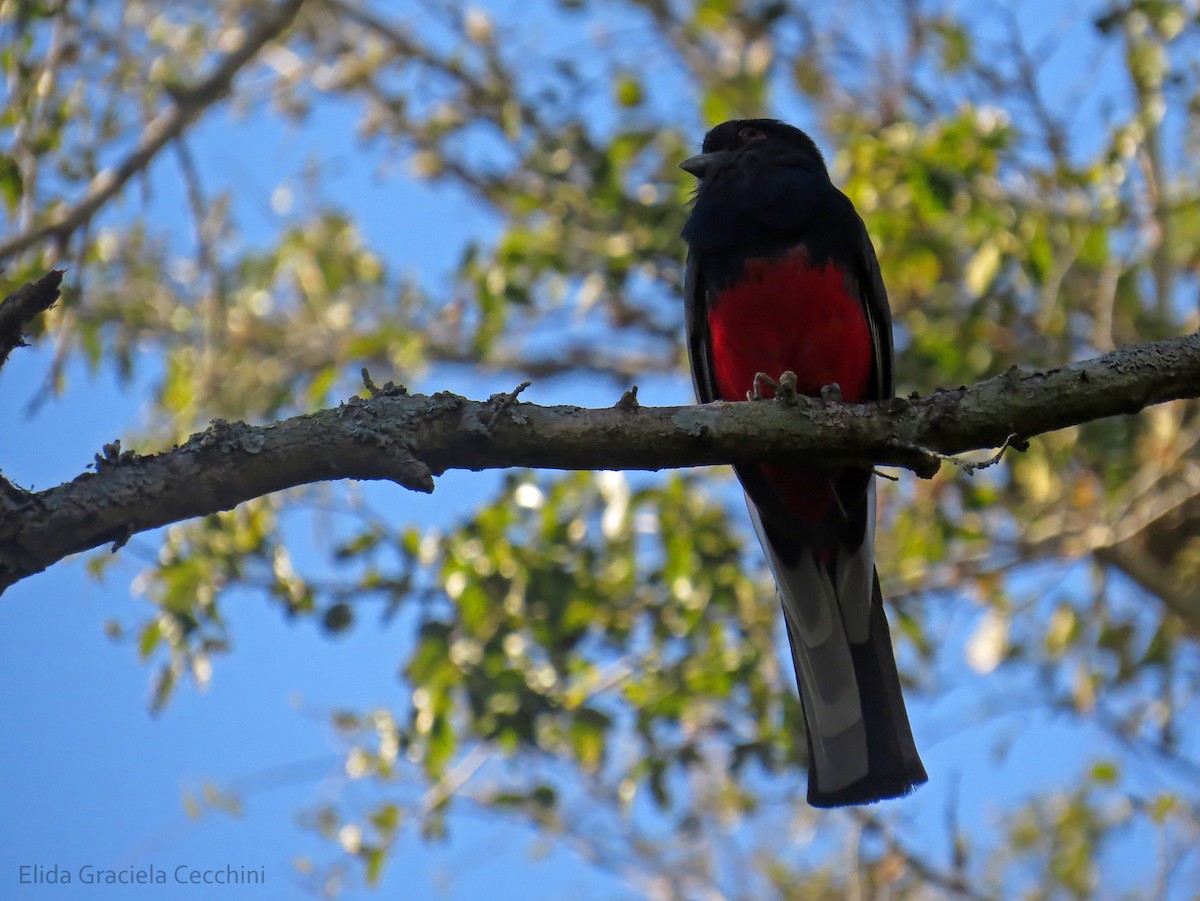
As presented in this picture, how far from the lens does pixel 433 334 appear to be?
8398 mm

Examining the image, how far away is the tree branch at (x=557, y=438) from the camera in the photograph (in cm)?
262

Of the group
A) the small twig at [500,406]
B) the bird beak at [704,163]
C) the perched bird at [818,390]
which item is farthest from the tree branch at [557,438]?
the bird beak at [704,163]

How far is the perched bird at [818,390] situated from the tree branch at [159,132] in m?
2.31

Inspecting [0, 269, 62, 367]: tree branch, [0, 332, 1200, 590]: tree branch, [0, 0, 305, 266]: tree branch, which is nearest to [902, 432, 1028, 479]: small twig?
[0, 332, 1200, 590]: tree branch

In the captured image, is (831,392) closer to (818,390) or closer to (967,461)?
(967,461)

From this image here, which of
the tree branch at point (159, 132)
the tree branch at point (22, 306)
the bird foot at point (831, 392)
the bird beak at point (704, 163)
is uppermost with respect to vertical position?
the tree branch at point (159, 132)

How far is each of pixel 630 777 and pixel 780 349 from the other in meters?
1.93

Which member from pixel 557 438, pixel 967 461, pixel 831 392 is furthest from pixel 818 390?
pixel 557 438

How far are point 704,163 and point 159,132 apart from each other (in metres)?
2.26

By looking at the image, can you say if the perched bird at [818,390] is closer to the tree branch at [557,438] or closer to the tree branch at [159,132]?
the tree branch at [557,438]

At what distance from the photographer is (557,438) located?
280 centimetres

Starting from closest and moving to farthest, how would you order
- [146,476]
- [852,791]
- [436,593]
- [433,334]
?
[146,476], [852,791], [436,593], [433,334]

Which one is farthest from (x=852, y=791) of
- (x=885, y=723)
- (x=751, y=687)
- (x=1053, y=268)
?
(x=1053, y=268)

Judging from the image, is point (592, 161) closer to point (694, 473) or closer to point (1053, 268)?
point (694, 473)
